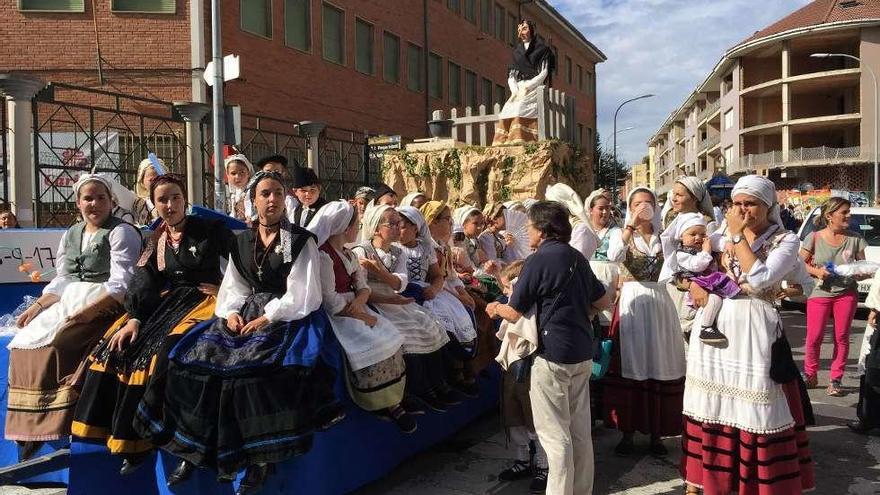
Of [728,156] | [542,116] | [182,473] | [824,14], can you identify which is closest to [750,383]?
[182,473]

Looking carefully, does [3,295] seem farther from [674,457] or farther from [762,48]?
[762,48]

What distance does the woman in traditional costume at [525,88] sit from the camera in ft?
42.1

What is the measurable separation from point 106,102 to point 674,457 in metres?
Result: 14.4

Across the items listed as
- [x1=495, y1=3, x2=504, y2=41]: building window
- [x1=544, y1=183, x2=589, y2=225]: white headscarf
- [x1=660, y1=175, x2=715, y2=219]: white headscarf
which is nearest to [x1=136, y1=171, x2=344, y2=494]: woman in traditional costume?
[x1=544, y1=183, x2=589, y2=225]: white headscarf

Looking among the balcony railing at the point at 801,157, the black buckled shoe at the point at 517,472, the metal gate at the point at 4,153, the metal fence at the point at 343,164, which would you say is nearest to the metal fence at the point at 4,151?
the metal gate at the point at 4,153

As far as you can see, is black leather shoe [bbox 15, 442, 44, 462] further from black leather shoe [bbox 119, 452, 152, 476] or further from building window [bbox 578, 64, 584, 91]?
building window [bbox 578, 64, 584, 91]

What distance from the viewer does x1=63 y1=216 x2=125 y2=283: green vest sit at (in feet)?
14.2

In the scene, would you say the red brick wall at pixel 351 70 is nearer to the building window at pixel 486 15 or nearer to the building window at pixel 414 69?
the building window at pixel 414 69

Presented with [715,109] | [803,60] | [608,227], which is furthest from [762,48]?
[608,227]

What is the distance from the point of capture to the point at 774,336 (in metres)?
3.91

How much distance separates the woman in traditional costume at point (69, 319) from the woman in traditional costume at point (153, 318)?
0.58 feet

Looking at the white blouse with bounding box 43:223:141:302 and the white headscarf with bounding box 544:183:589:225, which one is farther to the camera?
the white headscarf with bounding box 544:183:589:225

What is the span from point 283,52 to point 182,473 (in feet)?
51.2

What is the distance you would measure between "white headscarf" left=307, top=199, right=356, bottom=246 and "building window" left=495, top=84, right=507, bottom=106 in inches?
1090
